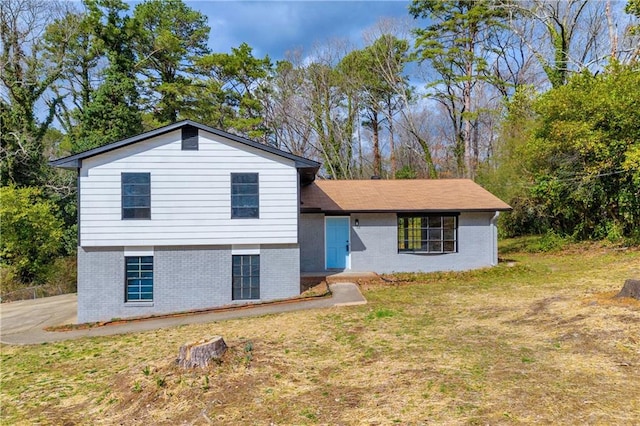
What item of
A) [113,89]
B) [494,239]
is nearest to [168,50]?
[113,89]

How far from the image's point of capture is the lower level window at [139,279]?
11.6 m

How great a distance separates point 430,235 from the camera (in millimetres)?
15547

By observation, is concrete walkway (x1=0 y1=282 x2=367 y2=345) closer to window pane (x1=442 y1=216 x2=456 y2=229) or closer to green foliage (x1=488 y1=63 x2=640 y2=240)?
window pane (x1=442 y1=216 x2=456 y2=229)

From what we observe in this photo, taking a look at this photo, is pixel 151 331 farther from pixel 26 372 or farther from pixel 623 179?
pixel 623 179

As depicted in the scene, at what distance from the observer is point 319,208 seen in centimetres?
1512

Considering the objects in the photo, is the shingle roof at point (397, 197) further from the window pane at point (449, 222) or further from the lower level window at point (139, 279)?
the lower level window at point (139, 279)

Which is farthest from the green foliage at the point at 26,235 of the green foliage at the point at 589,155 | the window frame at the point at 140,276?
the green foliage at the point at 589,155

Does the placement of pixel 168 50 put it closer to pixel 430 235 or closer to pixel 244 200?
pixel 244 200

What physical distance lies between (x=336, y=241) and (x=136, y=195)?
766cm

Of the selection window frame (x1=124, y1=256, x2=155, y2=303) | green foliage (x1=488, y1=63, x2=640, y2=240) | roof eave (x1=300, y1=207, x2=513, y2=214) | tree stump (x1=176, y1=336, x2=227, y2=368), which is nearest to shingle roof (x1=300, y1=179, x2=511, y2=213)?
roof eave (x1=300, y1=207, x2=513, y2=214)

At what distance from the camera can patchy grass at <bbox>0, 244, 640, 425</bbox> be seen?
15.2 ft

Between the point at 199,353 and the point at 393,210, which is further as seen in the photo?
the point at 393,210

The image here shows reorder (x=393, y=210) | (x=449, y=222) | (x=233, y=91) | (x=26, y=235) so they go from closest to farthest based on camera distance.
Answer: (x=393, y=210), (x=449, y=222), (x=26, y=235), (x=233, y=91)

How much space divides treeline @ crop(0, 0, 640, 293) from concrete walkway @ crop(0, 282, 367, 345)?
8511mm
